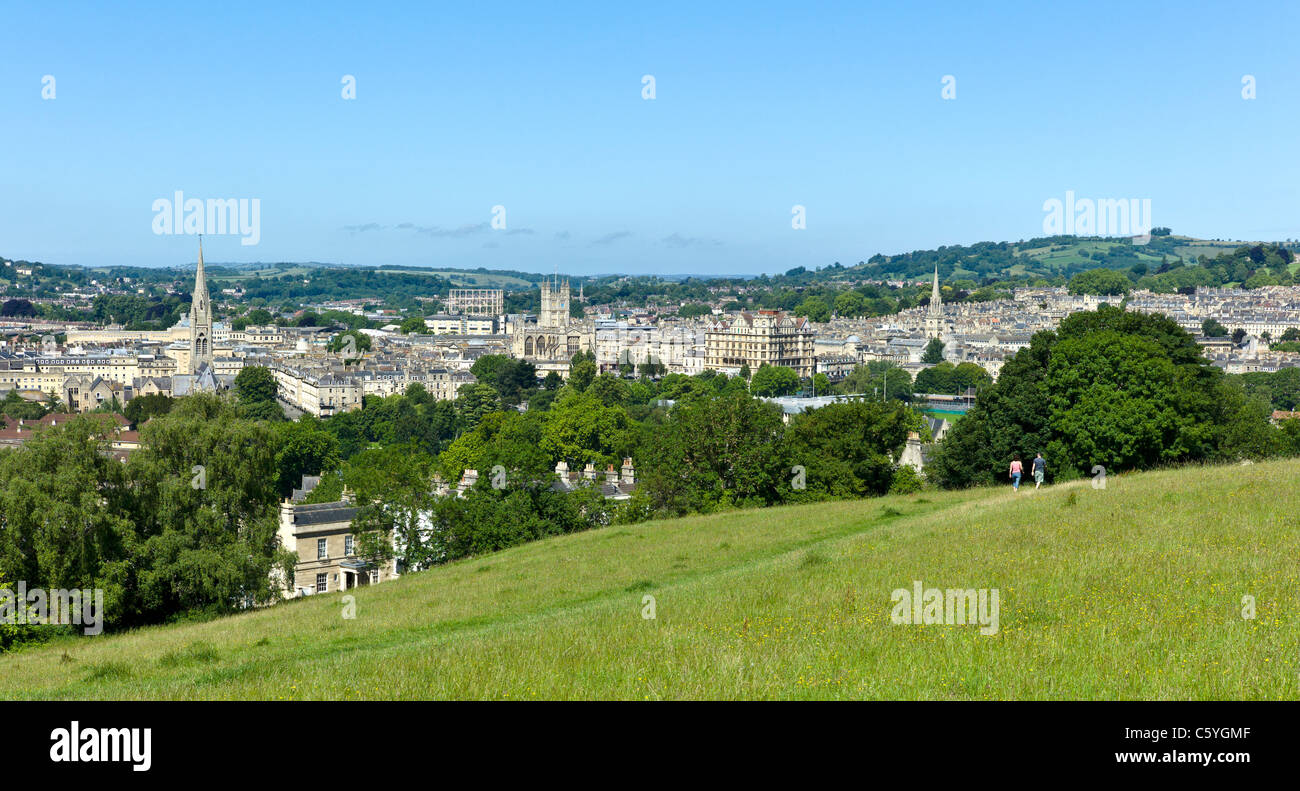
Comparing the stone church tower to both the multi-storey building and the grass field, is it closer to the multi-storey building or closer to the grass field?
the multi-storey building

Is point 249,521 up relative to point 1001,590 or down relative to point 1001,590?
down

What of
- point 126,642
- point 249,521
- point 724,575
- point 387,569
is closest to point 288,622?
point 126,642

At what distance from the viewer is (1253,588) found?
15.5 meters

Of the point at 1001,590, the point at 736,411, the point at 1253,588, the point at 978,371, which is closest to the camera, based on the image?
the point at 1253,588

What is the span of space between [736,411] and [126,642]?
24167 millimetres

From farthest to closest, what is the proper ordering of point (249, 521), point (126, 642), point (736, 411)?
point (736, 411) → point (249, 521) → point (126, 642)

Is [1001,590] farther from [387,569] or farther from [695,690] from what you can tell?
[387,569]
